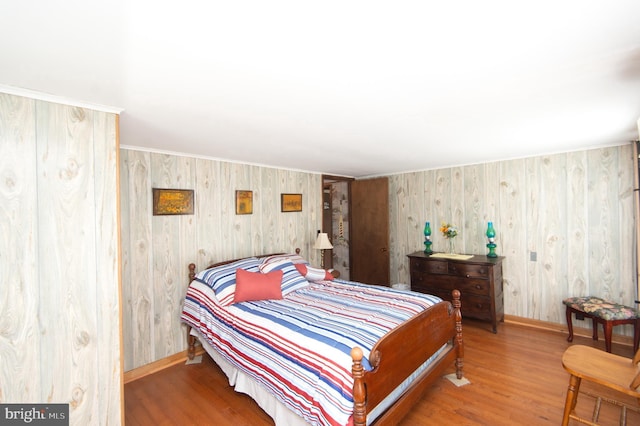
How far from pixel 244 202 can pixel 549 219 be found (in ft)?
12.9

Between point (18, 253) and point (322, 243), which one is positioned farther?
point (322, 243)

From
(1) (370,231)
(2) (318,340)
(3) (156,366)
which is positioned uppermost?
(1) (370,231)

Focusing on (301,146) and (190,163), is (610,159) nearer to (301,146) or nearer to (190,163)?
(301,146)

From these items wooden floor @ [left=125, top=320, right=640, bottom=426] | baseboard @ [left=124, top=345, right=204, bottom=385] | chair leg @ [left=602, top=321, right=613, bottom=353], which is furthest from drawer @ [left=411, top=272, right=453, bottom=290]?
baseboard @ [left=124, top=345, right=204, bottom=385]

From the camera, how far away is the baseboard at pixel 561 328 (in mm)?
3167

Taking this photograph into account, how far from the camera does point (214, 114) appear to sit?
195 cm

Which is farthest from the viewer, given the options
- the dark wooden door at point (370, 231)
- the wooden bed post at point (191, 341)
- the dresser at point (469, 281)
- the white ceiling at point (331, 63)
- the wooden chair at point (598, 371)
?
the dark wooden door at point (370, 231)

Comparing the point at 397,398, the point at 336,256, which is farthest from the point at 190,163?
the point at 336,256

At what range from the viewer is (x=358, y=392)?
1.54m

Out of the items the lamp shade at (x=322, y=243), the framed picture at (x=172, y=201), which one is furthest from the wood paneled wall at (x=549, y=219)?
the framed picture at (x=172, y=201)

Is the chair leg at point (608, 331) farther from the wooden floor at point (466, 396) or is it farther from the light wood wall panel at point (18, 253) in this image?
the light wood wall panel at point (18, 253)

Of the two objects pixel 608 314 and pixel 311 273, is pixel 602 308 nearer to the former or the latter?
pixel 608 314

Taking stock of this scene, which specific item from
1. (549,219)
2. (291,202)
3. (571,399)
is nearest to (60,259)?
(291,202)

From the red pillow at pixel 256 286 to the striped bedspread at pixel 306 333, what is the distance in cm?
9
